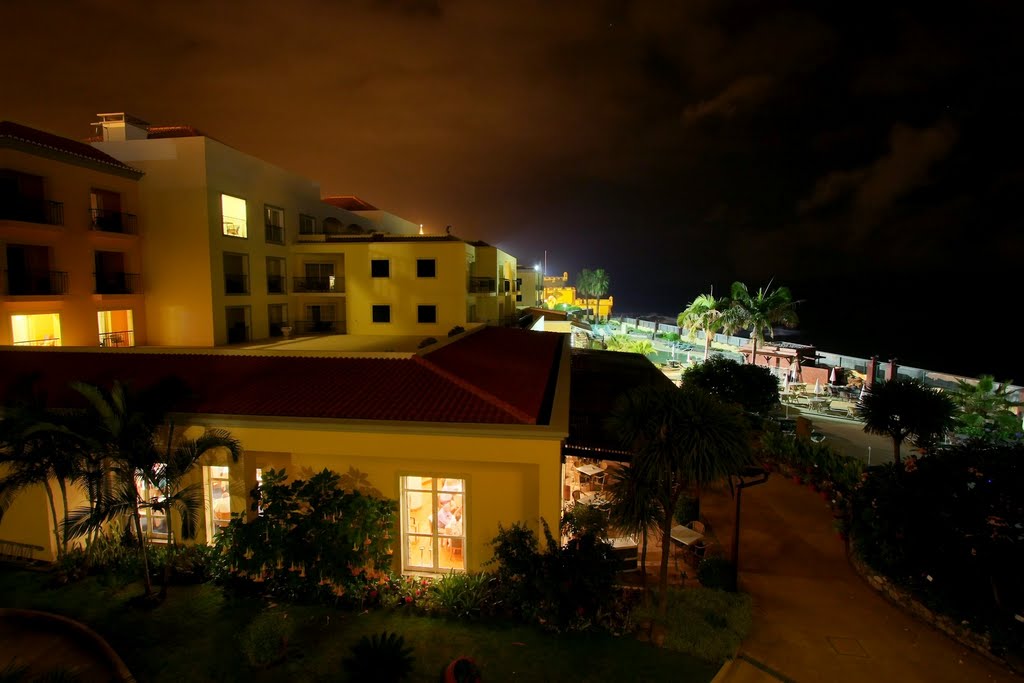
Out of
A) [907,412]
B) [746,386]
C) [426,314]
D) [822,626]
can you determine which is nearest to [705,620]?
[822,626]

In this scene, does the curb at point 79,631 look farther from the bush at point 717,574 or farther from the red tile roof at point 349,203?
the red tile roof at point 349,203

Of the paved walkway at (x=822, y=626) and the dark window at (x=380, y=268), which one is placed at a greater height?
the dark window at (x=380, y=268)

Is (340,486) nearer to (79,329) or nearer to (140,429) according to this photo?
(140,429)

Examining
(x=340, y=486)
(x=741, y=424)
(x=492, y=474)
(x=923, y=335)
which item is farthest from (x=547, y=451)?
(x=923, y=335)

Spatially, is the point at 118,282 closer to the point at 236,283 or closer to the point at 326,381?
the point at 236,283

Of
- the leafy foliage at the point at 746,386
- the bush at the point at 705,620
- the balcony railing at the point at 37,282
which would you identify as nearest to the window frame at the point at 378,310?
the balcony railing at the point at 37,282

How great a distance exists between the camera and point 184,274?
22.4 m

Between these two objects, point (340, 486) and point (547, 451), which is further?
point (340, 486)

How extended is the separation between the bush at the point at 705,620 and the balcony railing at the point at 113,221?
24.4 m

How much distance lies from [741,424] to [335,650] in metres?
7.63

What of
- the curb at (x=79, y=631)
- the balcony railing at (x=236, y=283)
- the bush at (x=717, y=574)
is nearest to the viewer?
the curb at (x=79, y=631)

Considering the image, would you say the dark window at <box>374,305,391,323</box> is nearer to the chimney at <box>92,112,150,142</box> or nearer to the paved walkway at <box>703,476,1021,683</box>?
the chimney at <box>92,112,150,142</box>

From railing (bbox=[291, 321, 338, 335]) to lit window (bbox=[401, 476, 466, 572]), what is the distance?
20.6 m

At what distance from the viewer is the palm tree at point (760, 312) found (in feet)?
118
